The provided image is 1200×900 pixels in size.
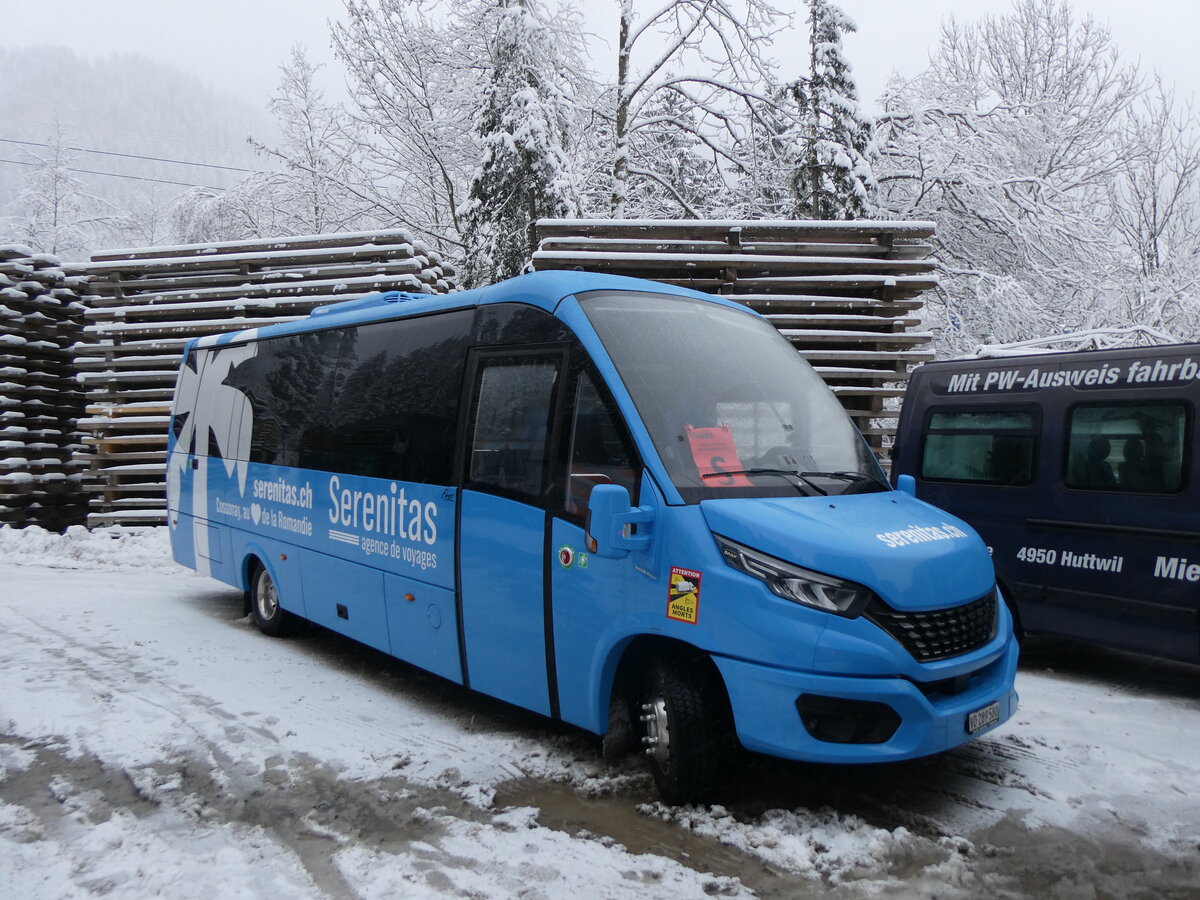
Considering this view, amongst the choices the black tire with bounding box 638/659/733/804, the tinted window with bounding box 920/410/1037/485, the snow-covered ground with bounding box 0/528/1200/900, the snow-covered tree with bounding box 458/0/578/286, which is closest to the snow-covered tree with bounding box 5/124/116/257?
the snow-covered tree with bounding box 458/0/578/286

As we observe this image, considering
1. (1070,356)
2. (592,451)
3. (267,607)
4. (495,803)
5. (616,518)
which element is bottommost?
(495,803)

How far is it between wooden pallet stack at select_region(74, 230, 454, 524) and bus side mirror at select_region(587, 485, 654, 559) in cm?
909

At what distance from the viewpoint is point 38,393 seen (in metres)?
14.0

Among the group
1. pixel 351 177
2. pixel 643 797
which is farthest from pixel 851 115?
pixel 643 797

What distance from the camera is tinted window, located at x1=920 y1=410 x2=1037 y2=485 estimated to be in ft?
21.8

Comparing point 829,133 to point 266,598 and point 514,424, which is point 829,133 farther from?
point 514,424

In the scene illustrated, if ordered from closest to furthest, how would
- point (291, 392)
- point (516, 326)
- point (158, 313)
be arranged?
point (516, 326) < point (291, 392) < point (158, 313)

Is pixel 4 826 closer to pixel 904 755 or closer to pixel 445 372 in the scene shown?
pixel 445 372

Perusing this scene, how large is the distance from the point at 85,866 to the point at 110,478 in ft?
34.7

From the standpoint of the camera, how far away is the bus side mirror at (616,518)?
4.01 meters

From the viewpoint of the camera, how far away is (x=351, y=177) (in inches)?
904

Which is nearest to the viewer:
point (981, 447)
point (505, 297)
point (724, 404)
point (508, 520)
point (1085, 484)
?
point (724, 404)

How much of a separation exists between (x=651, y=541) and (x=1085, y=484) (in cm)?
370

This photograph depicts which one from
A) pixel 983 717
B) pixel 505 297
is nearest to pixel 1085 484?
pixel 983 717
